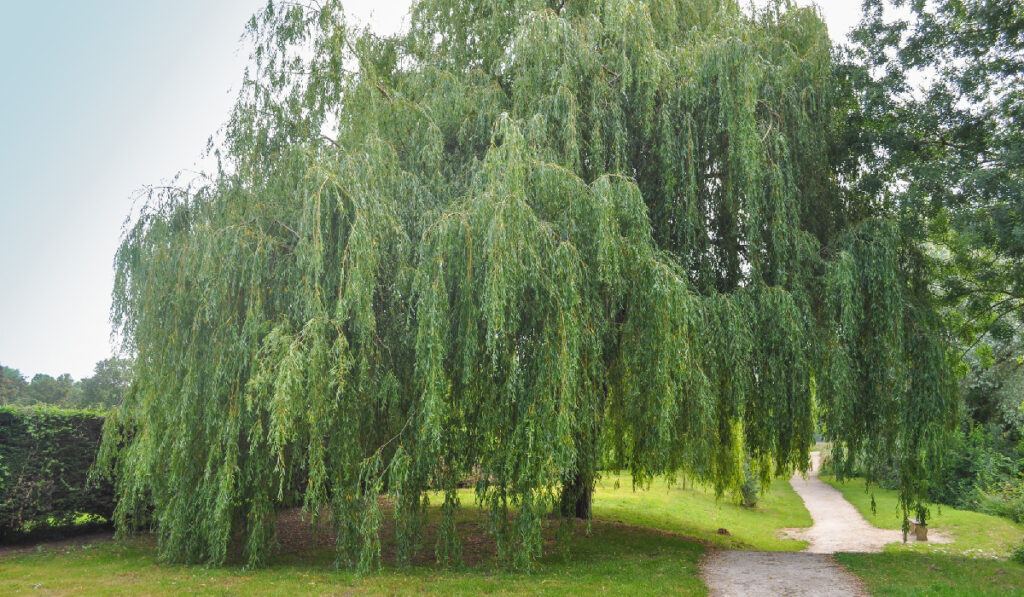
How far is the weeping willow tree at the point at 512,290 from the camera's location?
7.07 m

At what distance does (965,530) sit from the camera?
48.3ft

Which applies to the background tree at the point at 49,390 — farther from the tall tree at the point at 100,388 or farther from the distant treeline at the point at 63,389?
the tall tree at the point at 100,388

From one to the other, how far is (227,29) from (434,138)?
13.1ft

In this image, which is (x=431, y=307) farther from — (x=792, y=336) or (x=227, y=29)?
(x=227, y=29)

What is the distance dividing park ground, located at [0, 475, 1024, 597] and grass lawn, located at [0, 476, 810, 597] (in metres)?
0.01

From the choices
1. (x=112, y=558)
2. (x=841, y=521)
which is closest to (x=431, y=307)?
(x=112, y=558)

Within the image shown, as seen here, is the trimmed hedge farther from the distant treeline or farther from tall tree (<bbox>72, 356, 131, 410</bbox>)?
the distant treeline

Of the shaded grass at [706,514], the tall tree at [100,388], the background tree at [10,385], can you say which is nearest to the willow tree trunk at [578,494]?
the shaded grass at [706,514]

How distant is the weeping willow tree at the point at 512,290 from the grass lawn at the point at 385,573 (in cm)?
46

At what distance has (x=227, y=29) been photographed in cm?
967

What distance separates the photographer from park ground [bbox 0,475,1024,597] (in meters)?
7.22

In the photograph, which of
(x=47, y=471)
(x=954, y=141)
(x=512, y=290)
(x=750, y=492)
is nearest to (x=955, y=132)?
(x=954, y=141)

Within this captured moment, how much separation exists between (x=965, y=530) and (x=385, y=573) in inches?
566

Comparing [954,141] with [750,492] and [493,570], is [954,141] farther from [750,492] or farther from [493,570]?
[750,492]
